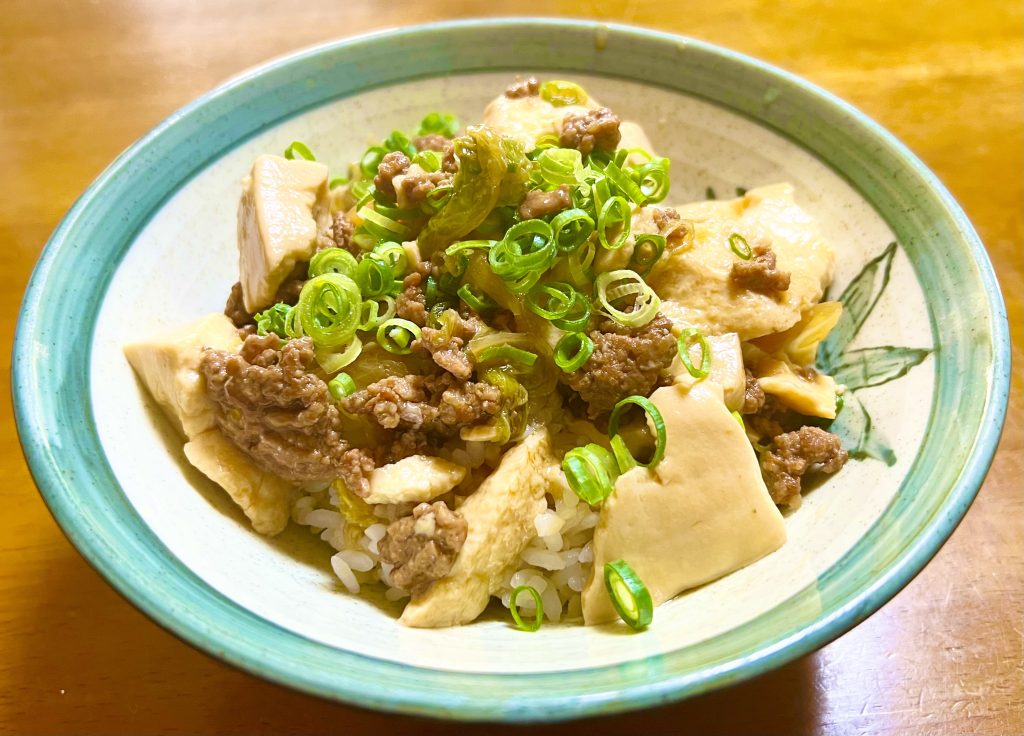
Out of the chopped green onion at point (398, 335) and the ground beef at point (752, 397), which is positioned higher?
the chopped green onion at point (398, 335)

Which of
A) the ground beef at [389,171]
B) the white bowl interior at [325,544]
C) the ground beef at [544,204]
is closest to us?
the white bowl interior at [325,544]

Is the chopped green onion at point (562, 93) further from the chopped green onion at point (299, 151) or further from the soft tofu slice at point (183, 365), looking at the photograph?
the soft tofu slice at point (183, 365)

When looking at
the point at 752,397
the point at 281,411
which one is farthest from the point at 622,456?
the point at 281,411

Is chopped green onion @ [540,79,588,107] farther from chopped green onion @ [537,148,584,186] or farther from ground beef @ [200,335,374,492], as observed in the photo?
ground beef @ [200,335,374,492]

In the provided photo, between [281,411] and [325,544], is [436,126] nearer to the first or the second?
[281,411]

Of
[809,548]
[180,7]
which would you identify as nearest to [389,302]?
A: [809,548]

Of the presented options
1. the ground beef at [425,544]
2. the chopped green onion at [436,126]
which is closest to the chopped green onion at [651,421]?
the ground beef at [425,544]

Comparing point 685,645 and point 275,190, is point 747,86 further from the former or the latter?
point 685,645
